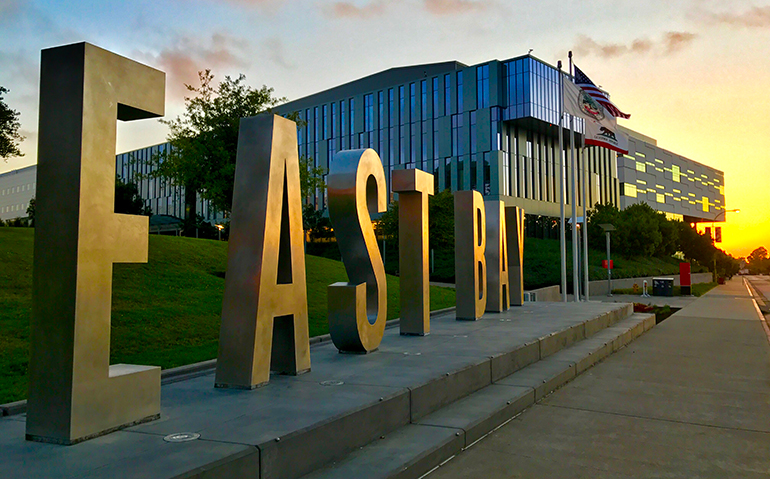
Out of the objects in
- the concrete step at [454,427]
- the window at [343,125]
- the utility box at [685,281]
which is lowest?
the concrete step at [454,427]

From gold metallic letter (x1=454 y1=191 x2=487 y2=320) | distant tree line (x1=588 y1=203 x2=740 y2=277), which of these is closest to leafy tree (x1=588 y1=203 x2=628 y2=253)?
distant tree line (x1=588 y1=203 x2=740 y2=277)

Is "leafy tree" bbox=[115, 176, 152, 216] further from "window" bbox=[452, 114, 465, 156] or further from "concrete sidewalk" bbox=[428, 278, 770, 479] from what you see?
"concrete sidewalk" bbox=[428, 278, 770, 479]

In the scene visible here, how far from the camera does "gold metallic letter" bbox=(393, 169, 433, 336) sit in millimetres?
11250

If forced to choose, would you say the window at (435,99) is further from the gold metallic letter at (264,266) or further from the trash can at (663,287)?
the gold metallic letter at (264,266)

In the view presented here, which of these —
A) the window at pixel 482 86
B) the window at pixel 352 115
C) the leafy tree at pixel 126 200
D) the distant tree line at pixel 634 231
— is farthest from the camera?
the window at pixel 352 115

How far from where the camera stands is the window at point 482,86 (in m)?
52.3

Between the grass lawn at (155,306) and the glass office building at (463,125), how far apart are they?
108ft

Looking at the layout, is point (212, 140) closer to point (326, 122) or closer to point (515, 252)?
point (515, 252)

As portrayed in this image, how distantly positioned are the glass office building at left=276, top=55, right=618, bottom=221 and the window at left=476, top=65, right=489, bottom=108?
3.4 inches

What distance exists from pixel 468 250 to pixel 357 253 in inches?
191

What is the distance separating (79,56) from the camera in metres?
4.75

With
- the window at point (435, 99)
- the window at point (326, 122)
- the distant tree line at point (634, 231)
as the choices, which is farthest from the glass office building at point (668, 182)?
the window at point (326, 122)

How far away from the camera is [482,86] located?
52656mm

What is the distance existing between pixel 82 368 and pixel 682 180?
119196 millimetres
